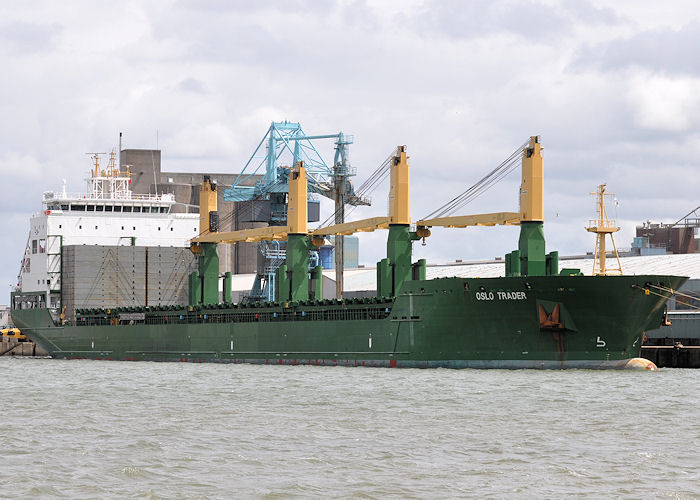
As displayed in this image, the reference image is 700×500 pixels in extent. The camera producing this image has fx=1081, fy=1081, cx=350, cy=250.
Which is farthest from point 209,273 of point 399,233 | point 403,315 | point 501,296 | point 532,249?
point 501,296

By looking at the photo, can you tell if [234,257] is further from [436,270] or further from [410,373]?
[410,373]

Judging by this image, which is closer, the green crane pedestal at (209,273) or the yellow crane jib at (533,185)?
the yellow crane jib at (533,185)

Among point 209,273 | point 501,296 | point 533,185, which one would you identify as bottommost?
point 501,296

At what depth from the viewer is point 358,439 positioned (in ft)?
66.2

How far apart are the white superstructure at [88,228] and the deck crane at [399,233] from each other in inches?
284

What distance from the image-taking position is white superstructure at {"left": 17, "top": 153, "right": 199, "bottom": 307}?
5847 cm

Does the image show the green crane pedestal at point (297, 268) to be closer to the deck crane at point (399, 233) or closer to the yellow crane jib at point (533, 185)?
the deck crane at point (399, 233)

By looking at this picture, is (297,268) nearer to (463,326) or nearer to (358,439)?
(463,326)

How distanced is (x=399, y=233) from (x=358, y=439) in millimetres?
23774

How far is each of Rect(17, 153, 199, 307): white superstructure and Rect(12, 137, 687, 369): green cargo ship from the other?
9.45ft

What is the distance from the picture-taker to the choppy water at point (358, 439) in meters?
16.0

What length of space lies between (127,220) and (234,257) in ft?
101

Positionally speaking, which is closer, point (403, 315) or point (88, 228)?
point (403, 315)

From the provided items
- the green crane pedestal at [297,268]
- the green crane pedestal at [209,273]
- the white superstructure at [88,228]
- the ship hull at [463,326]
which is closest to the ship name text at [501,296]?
the ship hull at [463,326]
